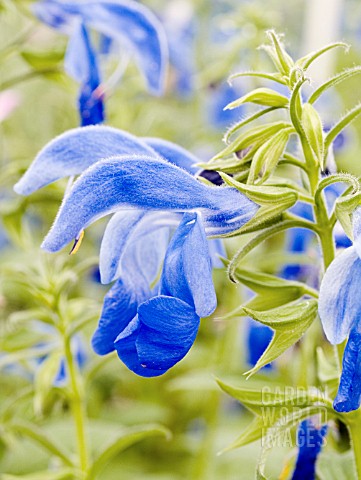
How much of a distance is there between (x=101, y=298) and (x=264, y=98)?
118cm

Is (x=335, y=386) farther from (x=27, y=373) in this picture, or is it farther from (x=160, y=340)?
(x=27, y=373)

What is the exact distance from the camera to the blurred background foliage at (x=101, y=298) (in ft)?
3.51

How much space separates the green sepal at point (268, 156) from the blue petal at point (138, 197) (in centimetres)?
2

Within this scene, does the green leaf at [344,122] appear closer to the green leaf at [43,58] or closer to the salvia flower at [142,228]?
the salvia flower at [142,228]

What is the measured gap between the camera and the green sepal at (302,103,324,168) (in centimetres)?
65

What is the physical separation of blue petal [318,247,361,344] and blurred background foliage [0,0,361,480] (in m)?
0.32

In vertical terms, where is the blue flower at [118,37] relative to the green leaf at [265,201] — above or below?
above

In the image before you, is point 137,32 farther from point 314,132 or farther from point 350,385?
point 350,385

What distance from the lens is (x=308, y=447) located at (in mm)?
735

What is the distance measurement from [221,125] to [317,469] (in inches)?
54.7

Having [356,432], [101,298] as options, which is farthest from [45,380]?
[101,298]

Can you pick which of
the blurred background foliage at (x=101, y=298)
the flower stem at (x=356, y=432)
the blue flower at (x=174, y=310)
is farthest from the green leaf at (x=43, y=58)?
the flower stem at (x=356, y=432)

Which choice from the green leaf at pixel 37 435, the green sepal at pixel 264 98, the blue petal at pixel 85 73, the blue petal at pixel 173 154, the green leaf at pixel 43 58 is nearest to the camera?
the green sepal at pixel 264 98

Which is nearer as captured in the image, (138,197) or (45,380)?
(138,197)
